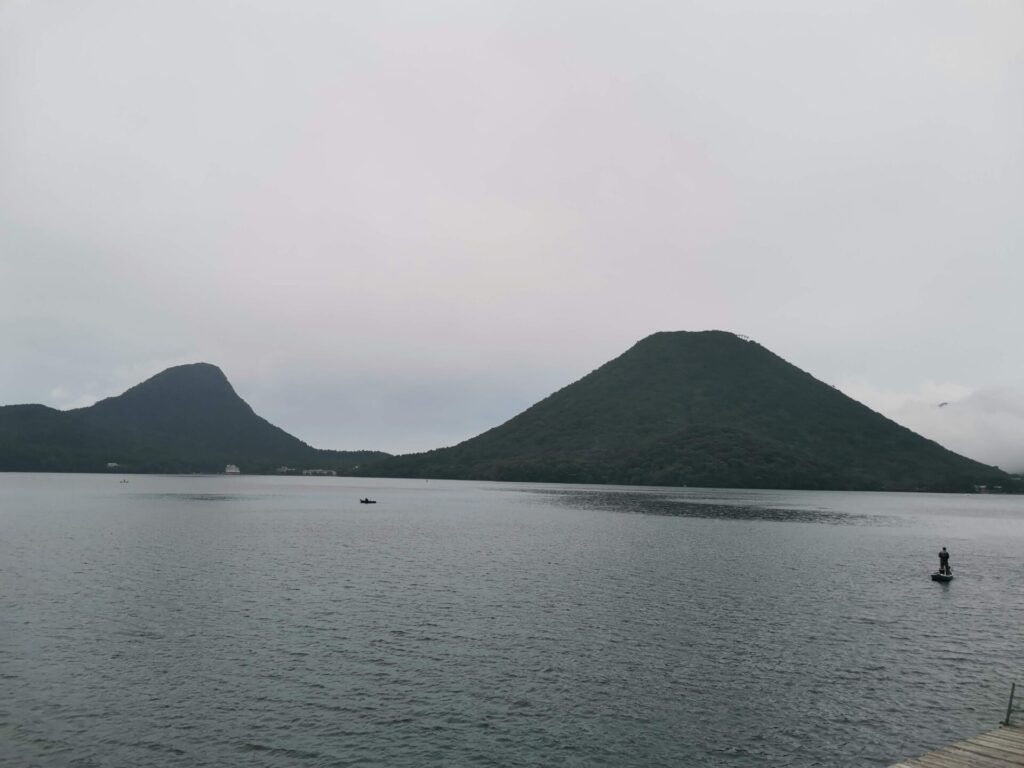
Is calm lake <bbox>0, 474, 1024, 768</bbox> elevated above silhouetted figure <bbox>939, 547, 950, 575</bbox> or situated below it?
below

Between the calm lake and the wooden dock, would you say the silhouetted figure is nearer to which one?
the calm lake

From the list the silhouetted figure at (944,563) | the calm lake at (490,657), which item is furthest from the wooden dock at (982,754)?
the silhouetted figure at (944,563)

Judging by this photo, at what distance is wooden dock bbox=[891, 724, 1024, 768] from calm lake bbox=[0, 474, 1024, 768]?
4105 millimetres

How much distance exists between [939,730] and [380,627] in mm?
39757

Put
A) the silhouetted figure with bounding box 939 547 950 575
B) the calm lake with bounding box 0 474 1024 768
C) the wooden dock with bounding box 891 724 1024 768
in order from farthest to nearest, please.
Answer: the silhouetted figure with bounding box 939 547 950 575 < the calm lake with bounding box 0 474 1024 768 < the wooden dock with bounding box 891 724 1024 768

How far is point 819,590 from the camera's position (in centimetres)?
7550

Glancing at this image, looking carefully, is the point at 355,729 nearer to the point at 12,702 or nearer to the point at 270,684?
the point at 270,684

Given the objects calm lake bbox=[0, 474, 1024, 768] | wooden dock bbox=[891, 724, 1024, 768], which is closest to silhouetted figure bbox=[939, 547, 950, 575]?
calm lake bbox=[0, 474, 1024, 768]

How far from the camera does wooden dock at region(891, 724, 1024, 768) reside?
26.7m

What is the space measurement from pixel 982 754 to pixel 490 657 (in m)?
29.3

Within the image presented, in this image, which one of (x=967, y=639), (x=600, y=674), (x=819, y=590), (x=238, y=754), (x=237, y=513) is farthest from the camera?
(x=237, y=513)

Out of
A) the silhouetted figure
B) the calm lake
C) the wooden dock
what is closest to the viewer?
the wooden dock

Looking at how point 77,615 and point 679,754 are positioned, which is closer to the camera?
point 679,754

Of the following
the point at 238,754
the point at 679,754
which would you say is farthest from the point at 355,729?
the point at 679,754
